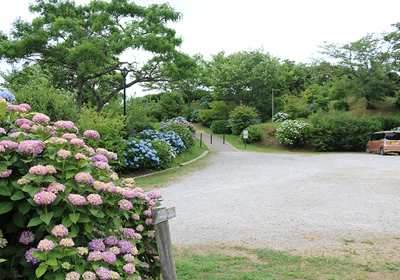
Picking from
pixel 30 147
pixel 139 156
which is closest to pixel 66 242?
pixel 30 147

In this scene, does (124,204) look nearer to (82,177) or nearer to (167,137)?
(82,177)

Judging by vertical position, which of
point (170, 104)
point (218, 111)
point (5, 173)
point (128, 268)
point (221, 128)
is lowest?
point (128, 268)

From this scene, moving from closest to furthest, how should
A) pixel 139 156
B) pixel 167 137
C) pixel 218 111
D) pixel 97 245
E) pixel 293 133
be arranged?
pixel 97 245 < pixel 139 156 < pixel 167 137 < pixel 293 133 < pixel 218 111

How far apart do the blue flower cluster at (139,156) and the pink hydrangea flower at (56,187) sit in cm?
808

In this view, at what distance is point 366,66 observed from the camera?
2786 centimetres

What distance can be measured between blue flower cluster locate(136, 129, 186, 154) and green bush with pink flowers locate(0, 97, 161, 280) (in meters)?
10.5

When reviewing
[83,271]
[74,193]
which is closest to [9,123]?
[74,193]

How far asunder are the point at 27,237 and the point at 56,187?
1.33 ft

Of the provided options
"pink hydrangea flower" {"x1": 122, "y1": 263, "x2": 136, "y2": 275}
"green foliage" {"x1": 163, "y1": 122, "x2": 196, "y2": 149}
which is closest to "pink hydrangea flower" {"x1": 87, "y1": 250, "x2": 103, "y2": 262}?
"pink hydrangea flower" {"x1": 122, "y1": 263, "x2": 136, "y2": 275}

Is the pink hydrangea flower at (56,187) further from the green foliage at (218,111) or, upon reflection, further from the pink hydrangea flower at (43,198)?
the green foliage at (218,111)

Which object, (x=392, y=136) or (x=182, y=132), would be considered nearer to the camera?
(x=182, y=132)

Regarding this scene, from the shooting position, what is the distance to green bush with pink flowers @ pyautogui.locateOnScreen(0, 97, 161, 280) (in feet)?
6.07

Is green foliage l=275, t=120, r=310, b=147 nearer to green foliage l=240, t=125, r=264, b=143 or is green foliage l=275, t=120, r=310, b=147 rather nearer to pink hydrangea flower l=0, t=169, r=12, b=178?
green foliage l=240, t=125, r=264, b=143

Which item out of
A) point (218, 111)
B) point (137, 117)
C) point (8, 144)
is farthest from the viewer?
point (218, 111)
